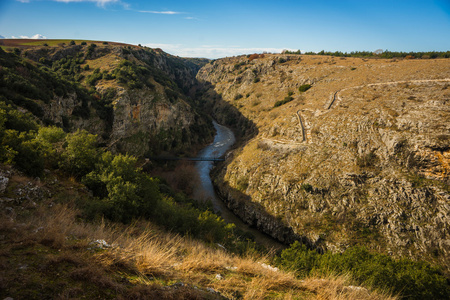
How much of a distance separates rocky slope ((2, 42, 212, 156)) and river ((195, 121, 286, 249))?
557 cm

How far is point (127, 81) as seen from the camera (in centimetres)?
5412

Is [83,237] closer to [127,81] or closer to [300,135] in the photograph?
[300,135]

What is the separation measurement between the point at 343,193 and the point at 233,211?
20445 millimetres

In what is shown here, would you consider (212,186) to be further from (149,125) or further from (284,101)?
(284,101)

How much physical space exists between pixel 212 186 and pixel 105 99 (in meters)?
32.7

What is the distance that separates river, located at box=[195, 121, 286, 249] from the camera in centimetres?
3534

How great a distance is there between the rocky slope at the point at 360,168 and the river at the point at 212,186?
1.61 metres

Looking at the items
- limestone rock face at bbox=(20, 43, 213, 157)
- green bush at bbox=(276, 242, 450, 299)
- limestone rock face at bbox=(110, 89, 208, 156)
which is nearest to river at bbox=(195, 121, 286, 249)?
limestone rock face at bbox=(20, 43, 213, 157)

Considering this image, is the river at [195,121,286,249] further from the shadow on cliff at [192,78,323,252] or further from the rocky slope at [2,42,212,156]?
the rocky slope at [2,42,212,156]

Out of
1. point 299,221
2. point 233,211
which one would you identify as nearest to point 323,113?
point 299,221

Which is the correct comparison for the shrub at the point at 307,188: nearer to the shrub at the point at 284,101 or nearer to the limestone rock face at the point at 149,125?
the shrub at the point at 284,101

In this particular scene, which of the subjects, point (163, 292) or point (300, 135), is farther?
point (300, 135)

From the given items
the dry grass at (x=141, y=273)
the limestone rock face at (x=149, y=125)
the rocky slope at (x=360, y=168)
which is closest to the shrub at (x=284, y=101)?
the rocky slope at (x=360, y=168)

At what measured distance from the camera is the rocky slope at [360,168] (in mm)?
28297
